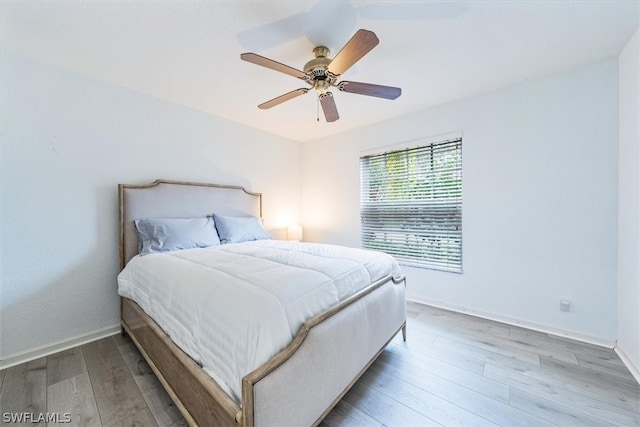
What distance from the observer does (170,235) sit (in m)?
2.37

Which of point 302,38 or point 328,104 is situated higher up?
point 302,38

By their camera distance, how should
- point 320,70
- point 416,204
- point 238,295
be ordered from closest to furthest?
point 238,295, point 320,70, point 416,204

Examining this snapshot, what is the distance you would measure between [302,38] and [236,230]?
202 cm

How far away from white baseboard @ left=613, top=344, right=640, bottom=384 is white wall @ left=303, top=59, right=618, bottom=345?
117 millimetres

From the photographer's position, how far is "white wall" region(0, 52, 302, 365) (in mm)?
1922

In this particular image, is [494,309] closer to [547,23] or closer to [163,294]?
[547,23]

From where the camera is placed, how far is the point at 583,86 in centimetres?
213

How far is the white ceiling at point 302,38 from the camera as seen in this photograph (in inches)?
59.8

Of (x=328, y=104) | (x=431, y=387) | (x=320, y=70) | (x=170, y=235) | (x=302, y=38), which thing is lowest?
(x=431, y=387)

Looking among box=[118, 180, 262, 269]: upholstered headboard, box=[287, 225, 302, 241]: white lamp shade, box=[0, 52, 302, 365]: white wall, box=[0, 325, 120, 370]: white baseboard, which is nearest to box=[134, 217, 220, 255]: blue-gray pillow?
box=[118, 180, 262, 269]: upholstered headboard

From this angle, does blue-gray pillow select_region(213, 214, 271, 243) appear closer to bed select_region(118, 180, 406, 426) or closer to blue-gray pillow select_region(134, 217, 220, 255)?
blue-gray pillow select_region(134, 217, 220, 255)

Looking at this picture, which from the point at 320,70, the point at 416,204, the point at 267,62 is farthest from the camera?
the point at 416,204

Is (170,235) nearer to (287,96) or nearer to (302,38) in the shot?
(287,96)

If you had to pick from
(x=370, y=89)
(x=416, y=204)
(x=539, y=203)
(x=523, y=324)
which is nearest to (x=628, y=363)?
(x=523, y=324)
